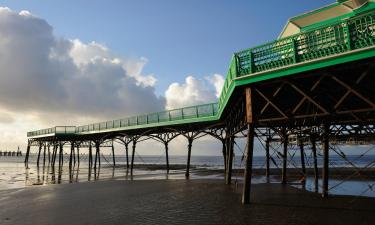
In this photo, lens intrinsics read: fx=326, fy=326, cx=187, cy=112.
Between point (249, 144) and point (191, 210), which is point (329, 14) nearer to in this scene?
point (249, 144)

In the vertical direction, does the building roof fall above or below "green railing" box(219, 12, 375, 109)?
above

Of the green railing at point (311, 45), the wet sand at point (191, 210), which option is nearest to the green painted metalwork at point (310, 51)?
the green railing at point (311, 45)

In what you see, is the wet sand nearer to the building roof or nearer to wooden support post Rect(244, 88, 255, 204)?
wooden support post Rect(244, 88, 255, 204)

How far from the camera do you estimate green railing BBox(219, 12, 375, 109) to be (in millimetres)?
10523

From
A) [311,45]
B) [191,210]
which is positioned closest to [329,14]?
[311,45]

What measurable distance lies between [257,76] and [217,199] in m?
7.76

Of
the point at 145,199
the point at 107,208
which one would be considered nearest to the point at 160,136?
the point at 145,199

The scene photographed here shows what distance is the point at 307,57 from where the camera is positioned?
11.9 meters

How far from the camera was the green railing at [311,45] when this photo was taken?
34.5ft

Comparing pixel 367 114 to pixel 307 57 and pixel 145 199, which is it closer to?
pixel 307 57

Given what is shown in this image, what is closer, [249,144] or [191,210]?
[249,144]

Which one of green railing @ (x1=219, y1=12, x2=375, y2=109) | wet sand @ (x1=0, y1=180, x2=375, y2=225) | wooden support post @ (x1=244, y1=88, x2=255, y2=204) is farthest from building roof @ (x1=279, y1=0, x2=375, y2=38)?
wet sand @ (x1=0, y1=180, x2=375, y2=225)

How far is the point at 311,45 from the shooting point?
473 inches

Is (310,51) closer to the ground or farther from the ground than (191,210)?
farther from the ground
